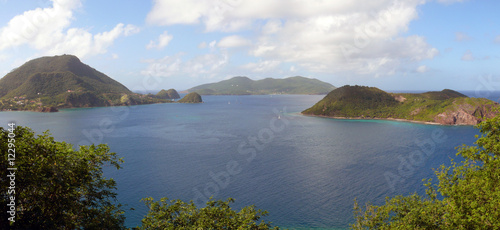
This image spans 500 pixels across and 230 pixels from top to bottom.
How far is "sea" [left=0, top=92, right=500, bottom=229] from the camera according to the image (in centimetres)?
5512

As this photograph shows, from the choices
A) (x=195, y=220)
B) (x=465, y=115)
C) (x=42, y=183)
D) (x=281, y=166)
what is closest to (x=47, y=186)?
(x=42, y=183)

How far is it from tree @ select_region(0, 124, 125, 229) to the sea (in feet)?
45.7

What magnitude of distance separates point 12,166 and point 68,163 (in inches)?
141

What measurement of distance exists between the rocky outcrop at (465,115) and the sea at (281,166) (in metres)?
25.6

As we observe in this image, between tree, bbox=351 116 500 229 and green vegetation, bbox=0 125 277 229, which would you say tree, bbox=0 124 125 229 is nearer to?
green vegetation, bbox=0 125 277 229

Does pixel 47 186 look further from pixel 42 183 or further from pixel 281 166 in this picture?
pixel 281 166

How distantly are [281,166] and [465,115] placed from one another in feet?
491

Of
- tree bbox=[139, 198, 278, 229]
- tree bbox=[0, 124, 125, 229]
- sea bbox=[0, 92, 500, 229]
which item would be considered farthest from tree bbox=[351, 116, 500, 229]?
tree bbox=[0, 124, 125, 229]

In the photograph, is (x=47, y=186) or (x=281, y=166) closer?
(x=47, y=186)

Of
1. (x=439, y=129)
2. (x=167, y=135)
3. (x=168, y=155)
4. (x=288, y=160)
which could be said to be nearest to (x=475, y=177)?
(x=288, y=160)

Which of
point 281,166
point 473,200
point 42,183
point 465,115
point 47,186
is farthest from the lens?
point 465,115

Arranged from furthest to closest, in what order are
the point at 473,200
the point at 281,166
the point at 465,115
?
the point at 465,115 < the point at 281,166 < the point at 473,200

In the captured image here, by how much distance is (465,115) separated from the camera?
535 feet

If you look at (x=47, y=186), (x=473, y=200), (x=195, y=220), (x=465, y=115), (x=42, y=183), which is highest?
(x=465, y=115)
